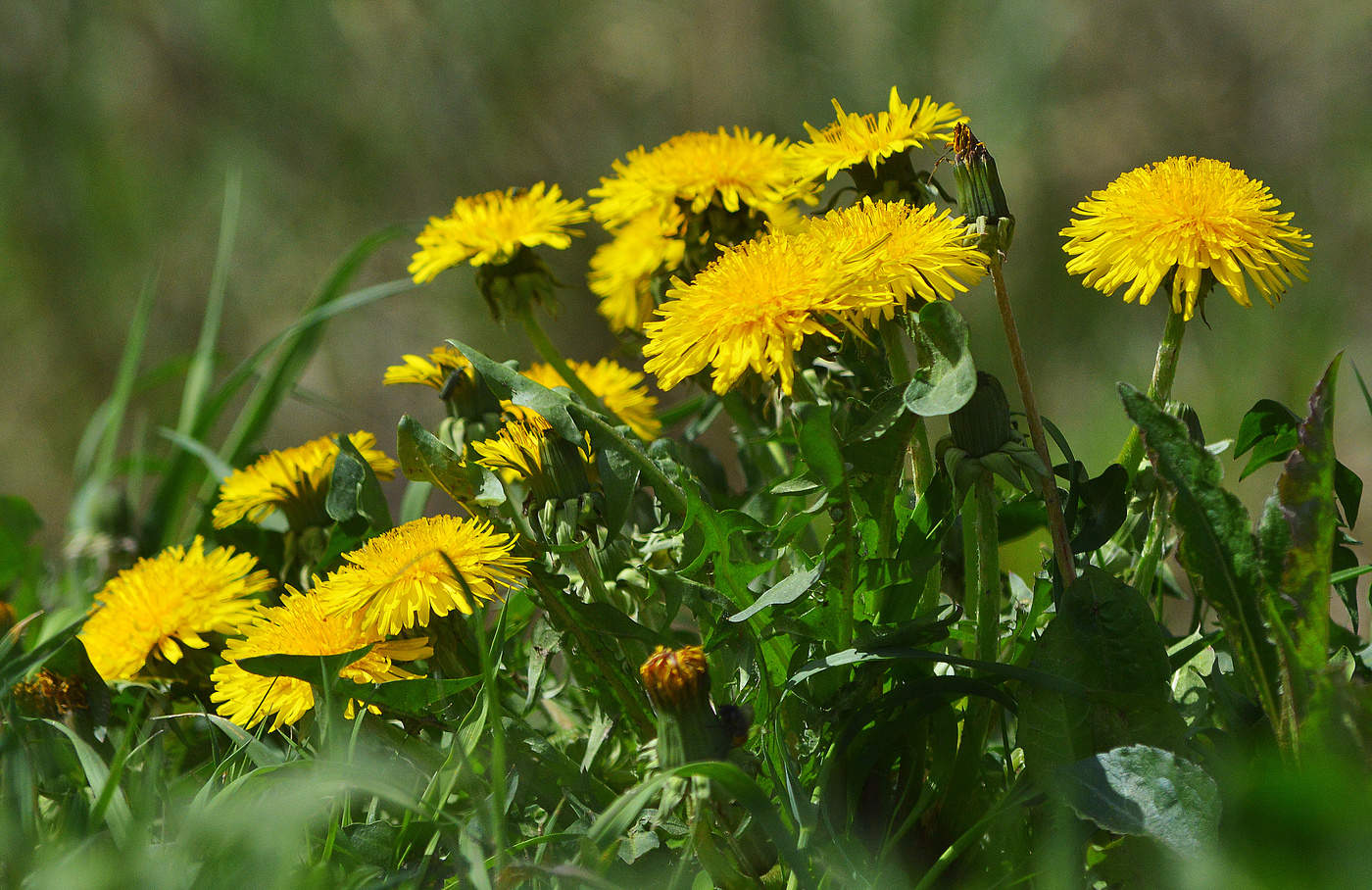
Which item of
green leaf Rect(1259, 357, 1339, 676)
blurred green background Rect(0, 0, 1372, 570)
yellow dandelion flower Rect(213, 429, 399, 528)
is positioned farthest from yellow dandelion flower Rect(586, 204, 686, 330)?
blurred green background Rect(0, 0, 1372, 570)

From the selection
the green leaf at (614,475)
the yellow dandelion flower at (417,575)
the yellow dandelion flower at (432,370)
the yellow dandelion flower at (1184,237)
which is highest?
the yellow dandelion flower at (1184,237)

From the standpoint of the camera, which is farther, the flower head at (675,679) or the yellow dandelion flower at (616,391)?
the yellow dandelion flower at (616,391)

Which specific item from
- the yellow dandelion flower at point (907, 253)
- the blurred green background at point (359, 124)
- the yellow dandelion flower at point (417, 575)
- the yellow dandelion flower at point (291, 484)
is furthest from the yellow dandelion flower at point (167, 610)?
the blurred green background at point (359, 124)

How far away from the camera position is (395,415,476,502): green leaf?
2.13ft

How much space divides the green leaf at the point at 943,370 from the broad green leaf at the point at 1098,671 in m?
0.14

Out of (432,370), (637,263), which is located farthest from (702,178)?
(432,370)

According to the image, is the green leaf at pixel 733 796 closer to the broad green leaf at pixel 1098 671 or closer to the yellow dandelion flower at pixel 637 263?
the broad green leaf at pixel 1098 671

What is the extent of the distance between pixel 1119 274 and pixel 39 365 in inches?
139

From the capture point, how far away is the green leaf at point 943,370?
49cm

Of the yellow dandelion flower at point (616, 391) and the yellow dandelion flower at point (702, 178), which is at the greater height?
the yellow dandelion flower at point (702, 178)

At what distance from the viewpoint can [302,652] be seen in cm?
63

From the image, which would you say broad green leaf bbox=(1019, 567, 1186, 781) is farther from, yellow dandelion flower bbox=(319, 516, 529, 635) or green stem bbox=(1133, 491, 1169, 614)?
yellow dandelion flower bbox=(319, 516, 529, 635)

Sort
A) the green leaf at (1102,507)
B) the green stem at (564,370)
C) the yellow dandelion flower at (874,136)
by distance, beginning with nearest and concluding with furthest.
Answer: the green leaf at (1102,507) → the yellow dandelion flower at (874,136) → the green stem at (564,370)

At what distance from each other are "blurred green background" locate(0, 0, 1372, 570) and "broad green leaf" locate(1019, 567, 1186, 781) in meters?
2.12
